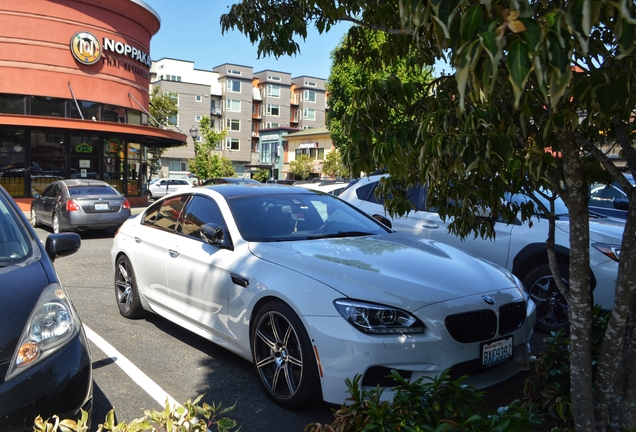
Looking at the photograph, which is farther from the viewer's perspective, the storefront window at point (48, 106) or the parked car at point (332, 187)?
the storefront window at point (48, 106)

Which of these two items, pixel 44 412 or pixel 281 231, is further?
pixel 281 231

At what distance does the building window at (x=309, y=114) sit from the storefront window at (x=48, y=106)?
60.8 meters

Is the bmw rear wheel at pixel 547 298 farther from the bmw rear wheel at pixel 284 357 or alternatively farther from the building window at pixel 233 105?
the building window at pixel 233 105

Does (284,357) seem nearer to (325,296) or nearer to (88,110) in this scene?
(325,296)

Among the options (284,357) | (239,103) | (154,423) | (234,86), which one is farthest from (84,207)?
(234,86)

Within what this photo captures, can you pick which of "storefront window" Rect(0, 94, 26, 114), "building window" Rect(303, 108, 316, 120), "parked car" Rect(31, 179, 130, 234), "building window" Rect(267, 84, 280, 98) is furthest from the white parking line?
"building window" Rect(303, 108, 316, 120)

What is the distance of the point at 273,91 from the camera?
80.7 meters

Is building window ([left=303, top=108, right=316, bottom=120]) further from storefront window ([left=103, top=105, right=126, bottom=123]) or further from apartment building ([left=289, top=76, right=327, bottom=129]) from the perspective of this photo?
storefront window ([left=103, top=105, right=126, bottom=123])

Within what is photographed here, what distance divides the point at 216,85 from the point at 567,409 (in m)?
77.9

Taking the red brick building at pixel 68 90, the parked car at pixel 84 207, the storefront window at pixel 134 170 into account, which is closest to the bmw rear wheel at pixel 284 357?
the parked car at pixel 84 207

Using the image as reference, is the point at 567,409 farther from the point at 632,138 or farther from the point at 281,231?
the point at 281,231

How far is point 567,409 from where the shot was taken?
9.96ft

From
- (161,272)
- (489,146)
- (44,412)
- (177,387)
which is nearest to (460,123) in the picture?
(489,146)

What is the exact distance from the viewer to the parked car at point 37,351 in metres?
2.70
